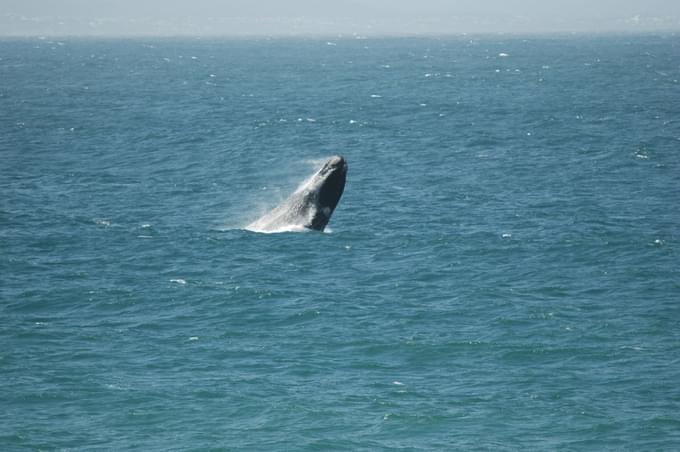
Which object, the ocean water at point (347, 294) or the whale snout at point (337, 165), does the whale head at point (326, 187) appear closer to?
the whale snout at point (337, 165)

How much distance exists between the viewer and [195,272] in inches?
1937

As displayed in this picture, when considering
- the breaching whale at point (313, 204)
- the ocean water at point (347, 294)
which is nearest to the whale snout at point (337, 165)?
the breaching whale at point (313, 204)

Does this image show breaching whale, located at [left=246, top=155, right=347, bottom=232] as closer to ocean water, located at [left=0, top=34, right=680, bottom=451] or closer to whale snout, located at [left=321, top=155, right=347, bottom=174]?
whale snout, located at [left=321, top=155, right=347, bottom=174]

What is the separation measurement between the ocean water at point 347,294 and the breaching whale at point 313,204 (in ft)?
3.53

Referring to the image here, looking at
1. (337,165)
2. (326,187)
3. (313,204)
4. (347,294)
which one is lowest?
(347,294)

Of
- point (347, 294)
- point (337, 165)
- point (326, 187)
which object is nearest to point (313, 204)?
point (326, 187)

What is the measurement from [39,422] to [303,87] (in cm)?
12273

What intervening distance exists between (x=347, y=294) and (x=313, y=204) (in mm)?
7171

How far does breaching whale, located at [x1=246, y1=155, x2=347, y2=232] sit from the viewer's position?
48147mm

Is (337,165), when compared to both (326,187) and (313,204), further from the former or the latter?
(313,204)

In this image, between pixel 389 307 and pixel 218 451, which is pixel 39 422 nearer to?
pixel 218 451

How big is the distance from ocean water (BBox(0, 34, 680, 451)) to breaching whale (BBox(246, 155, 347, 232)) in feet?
3.53

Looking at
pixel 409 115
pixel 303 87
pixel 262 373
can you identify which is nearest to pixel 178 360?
pixel 262 373

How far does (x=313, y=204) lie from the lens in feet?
170
